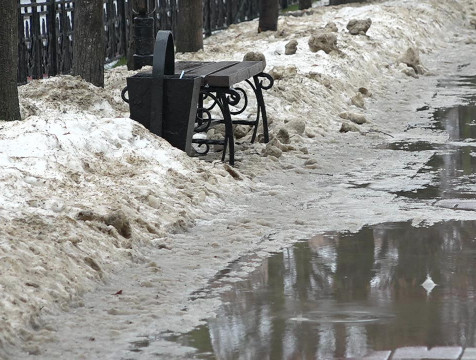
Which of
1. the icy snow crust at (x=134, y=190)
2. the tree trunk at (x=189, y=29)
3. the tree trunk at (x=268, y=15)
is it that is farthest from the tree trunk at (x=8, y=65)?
the tree trunk at (x=268, y=15)

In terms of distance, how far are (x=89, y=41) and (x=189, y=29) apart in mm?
4728

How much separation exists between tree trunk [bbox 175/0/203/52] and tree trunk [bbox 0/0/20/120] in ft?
26.0

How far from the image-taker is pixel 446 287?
682cm

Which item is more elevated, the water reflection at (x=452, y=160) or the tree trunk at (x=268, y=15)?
the tree trunk at (x=268, y=15)

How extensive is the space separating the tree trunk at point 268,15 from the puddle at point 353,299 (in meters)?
14.5

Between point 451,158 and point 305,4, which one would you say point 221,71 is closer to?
point 451,158

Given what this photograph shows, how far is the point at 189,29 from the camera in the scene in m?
18.6

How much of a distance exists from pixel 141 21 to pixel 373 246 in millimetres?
7359

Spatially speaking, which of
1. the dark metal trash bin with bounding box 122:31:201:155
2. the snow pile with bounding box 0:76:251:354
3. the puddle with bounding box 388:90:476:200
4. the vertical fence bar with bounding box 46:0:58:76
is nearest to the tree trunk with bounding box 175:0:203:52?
the vertical fence bar with bounding box 46:0:58:76

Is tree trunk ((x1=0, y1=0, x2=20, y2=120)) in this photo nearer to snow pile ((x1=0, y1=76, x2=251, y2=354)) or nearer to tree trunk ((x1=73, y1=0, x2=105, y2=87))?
snow pile ((x1=0, y1=76, x2=251, y2=354))

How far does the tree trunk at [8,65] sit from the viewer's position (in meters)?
10.7

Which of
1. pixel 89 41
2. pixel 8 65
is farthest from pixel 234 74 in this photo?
pixel 89 41

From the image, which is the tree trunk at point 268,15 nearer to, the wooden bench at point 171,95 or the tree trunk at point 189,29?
the tree trunk at point 189,29

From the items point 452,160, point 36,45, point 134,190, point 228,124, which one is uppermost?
point 36,45
